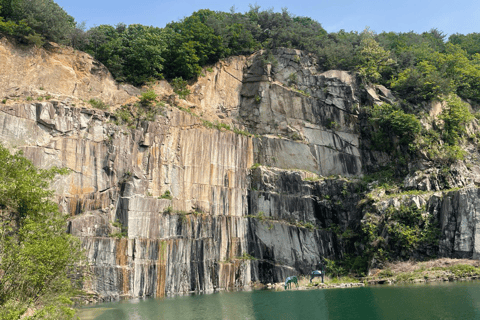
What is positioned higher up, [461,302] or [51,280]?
[51,280]

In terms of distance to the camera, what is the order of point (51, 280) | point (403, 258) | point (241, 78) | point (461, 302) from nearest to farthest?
point (51, 280)
point (461, 302)
point (403, 258)
point (241, 78)

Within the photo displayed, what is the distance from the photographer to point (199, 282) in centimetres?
3784

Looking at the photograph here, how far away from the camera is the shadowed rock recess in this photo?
118ft

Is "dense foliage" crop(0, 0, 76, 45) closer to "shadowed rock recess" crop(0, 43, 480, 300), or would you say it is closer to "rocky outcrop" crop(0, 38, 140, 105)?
"rocky outcrop" crop(0, 38, 140, 105)

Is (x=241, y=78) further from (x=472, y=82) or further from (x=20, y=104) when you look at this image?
(x=472, y=82)

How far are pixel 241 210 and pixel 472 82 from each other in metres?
34.8

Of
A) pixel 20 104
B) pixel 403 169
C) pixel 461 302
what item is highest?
pixel 20 104

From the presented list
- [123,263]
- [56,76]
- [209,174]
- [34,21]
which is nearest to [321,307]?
[123,263]

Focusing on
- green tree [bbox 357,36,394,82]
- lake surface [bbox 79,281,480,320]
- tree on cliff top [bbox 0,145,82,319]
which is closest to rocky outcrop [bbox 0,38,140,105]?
tree on cliff top [bbox 0,145,82,319]

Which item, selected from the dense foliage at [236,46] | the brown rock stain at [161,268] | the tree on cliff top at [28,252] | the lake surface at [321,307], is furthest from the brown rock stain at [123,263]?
the dense foliage at [236,46]

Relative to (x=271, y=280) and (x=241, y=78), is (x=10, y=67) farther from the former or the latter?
(x=271, y=280)

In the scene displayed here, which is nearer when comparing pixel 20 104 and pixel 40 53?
pixel 20 104

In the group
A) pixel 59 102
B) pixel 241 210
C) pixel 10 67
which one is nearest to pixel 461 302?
pixel 241 210

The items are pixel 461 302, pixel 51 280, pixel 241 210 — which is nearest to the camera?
pixel 51 280
